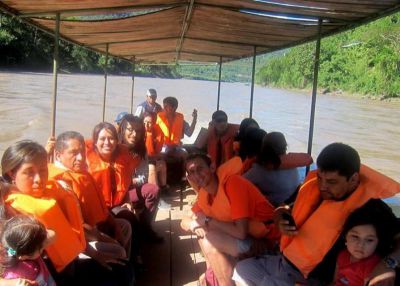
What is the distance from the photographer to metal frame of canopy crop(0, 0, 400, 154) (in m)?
2.95

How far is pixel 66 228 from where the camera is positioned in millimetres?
2184

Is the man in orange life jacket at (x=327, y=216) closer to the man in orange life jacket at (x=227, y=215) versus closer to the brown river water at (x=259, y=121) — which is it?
the man in orange life jacket at (x=227, y=215)

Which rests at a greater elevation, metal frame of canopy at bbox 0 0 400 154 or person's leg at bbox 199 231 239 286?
metal frame of canopy at bbox 0 0 400 154

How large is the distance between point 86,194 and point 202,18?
1866mm

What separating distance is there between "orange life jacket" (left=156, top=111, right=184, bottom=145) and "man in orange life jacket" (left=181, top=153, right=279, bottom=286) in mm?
3316

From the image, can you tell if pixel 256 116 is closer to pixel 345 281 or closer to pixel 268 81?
pixel 345 281

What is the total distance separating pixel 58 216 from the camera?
2.15 metres

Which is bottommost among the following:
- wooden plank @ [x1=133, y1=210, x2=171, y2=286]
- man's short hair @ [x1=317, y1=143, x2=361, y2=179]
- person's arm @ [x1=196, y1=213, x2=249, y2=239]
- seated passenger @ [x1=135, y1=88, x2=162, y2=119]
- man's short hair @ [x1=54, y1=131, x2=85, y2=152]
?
wooden plank @ [x1=133, y1=210, x2=171, y2=286]

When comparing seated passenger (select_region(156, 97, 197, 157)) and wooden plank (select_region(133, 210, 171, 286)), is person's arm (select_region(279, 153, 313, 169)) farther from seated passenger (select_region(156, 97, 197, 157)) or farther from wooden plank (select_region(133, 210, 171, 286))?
seated passenger (select_region(156, 97, 197, 157))

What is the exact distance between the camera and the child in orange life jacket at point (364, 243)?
5.95 ft

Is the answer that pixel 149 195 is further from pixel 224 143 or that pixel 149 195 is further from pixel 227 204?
pixel 224 143

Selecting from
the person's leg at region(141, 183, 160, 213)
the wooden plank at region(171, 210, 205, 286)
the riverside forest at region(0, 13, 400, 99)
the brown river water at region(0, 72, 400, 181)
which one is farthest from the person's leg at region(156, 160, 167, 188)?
the riverside forest at region(0, 13, 400, 99)

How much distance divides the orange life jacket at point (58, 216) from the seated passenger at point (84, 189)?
0.77 ft

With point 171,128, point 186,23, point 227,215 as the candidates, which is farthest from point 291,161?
point 171,128
